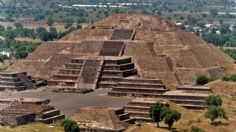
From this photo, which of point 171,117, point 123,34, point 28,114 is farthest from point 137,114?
point 123,34

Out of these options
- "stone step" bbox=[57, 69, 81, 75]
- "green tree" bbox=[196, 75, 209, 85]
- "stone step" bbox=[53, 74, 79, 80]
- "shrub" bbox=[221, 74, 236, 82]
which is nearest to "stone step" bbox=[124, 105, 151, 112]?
"green tree" bbox=[196, 75, 209, 85]

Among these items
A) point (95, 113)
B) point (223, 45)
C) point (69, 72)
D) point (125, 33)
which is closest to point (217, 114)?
point (95, 113)

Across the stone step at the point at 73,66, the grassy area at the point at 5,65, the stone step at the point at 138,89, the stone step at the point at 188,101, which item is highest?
the stone step at the point at 73,66

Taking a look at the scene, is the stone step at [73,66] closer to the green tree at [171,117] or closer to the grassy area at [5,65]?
the grassy area at [5,65]

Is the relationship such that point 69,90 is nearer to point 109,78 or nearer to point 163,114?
point 109,78

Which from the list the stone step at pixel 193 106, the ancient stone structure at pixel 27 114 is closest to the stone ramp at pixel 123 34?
the stone step at pixel 193 106
